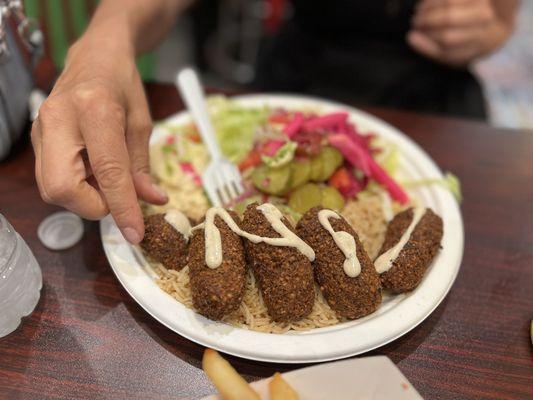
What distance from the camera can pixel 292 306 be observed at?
1.48 metres

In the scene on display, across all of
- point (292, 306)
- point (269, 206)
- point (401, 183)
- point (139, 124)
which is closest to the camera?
point (292, 306)

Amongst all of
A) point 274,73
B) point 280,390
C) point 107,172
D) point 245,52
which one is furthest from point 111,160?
point 245,52

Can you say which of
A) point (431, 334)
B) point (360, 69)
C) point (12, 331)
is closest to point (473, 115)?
point (360, 69)

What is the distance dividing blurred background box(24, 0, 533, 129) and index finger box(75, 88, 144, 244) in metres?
3.11

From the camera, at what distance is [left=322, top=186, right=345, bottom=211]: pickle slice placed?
195 cm

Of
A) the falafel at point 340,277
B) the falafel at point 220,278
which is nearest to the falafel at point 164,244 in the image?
the falafel at point 220,278

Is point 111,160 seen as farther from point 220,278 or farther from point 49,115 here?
point 220,278

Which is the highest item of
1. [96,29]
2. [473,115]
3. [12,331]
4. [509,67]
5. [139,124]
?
[96,29]

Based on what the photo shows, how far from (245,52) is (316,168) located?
394 centimetres

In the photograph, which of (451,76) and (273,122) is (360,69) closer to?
(451,76)

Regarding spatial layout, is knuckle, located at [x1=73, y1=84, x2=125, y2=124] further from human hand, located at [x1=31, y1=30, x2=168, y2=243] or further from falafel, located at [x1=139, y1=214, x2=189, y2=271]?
falafel, located at [x1=139, y1=214, x2=189, y2=271]

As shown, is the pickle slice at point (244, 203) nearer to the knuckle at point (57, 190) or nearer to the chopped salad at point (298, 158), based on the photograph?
the chopped salad at point (298, 158)

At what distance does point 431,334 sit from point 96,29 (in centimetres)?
180

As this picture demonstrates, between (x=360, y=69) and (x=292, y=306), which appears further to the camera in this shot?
(x=360, y=69)
